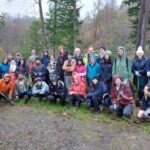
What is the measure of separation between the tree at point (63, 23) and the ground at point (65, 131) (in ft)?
93.6

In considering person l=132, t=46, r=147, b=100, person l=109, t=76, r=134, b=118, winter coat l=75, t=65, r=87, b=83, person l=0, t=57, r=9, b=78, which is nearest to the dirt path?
person l=109, t=76, r=134, b=118

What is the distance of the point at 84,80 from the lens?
13.5 meters

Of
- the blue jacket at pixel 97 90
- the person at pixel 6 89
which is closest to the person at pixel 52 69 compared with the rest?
the person at pixel 6 89

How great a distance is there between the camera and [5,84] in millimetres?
13938

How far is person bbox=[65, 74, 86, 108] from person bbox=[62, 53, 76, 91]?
1.12ft

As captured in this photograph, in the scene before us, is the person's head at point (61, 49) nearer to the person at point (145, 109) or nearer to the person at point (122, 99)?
the person at point (122, 99)

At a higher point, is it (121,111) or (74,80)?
(74,80)

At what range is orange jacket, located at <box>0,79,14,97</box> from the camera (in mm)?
13859

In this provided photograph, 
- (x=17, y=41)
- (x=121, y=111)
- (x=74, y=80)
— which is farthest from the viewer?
(x=17, y=41)

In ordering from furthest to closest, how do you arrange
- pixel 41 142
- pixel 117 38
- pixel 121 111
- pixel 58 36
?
pixel 117 38 < pixel 58 36 < pixel 121 111 < pixel 41 142

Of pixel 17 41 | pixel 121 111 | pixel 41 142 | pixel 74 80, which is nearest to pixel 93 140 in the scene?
pixel 41 142

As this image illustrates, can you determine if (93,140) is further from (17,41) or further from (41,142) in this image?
(17,41)

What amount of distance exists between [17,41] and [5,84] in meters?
61.7

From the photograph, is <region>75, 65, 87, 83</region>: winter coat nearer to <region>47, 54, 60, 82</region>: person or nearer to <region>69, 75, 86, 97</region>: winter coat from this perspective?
<region>69, 75, 86, 97</region>: winter coat
